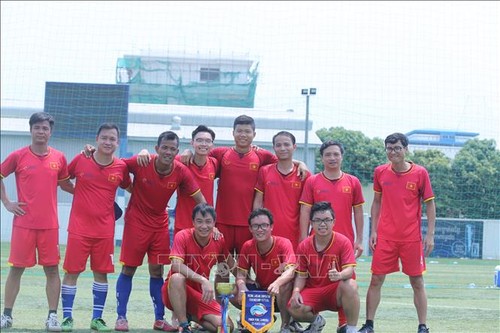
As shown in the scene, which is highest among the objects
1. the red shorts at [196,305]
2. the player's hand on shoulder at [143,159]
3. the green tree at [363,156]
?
the green tree at [363,156]

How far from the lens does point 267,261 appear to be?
20.5 feet

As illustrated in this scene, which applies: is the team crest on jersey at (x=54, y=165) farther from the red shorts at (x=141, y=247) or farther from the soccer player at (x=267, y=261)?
the soccer player at (x=267, y=261)

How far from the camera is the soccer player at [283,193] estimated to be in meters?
6.64

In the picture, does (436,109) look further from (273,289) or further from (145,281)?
(273,289)

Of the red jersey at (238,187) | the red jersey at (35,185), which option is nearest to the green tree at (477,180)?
the red jersey at (238,187)

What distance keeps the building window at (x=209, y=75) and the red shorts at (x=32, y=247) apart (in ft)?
74.6

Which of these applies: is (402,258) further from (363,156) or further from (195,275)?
(363,156)

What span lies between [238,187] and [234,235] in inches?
17.2

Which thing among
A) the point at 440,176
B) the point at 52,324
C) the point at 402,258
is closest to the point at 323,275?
the point at 402,258

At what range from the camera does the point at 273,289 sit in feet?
19.0

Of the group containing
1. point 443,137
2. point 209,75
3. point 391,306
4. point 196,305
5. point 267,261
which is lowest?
point 391,306

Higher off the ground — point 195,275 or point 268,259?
point 268,259

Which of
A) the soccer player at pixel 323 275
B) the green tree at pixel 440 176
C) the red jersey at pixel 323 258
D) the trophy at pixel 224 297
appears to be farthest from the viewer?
the green tree at pixel 440 176

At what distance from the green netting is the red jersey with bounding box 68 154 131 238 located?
19.0 m
